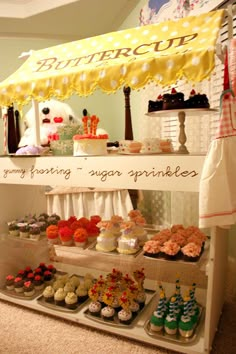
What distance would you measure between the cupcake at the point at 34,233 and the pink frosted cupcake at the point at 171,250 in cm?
83

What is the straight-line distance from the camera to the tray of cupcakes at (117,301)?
1.48m

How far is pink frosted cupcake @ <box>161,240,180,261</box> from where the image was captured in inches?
54.1

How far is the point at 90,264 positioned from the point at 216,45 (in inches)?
67.0

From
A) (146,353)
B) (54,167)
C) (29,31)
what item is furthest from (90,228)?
(29,31)

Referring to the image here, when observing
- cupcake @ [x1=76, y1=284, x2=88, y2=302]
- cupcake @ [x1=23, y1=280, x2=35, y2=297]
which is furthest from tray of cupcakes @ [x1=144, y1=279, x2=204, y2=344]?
cupcake @ [x1=23, y1=280, x2=35, y2=297]

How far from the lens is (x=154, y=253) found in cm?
141

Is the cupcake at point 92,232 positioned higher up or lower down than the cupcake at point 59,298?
higher up

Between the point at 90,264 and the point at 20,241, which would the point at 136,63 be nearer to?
the point at 20,241

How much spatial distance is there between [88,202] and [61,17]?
188 cm

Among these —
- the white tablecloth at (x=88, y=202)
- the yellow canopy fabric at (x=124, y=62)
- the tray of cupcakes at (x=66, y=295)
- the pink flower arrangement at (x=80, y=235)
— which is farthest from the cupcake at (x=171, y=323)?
the white tablecloth at (x=88, y=202)

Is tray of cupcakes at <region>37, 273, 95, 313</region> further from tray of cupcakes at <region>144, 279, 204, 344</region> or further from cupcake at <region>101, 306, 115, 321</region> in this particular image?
tray of cupcakes at <region>144, 279, 204, 344</region>

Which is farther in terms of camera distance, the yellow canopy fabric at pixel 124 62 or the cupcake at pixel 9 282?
the cupcake at pixel 9 282

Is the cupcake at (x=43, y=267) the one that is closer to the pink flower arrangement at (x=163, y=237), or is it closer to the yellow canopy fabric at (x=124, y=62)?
the pink flower arrangement at (x=163, y=237)

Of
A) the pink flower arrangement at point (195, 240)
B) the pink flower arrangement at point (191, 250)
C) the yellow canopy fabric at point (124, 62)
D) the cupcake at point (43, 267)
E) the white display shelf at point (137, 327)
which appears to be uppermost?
the yellow canopy fabric at point (124, 62)
